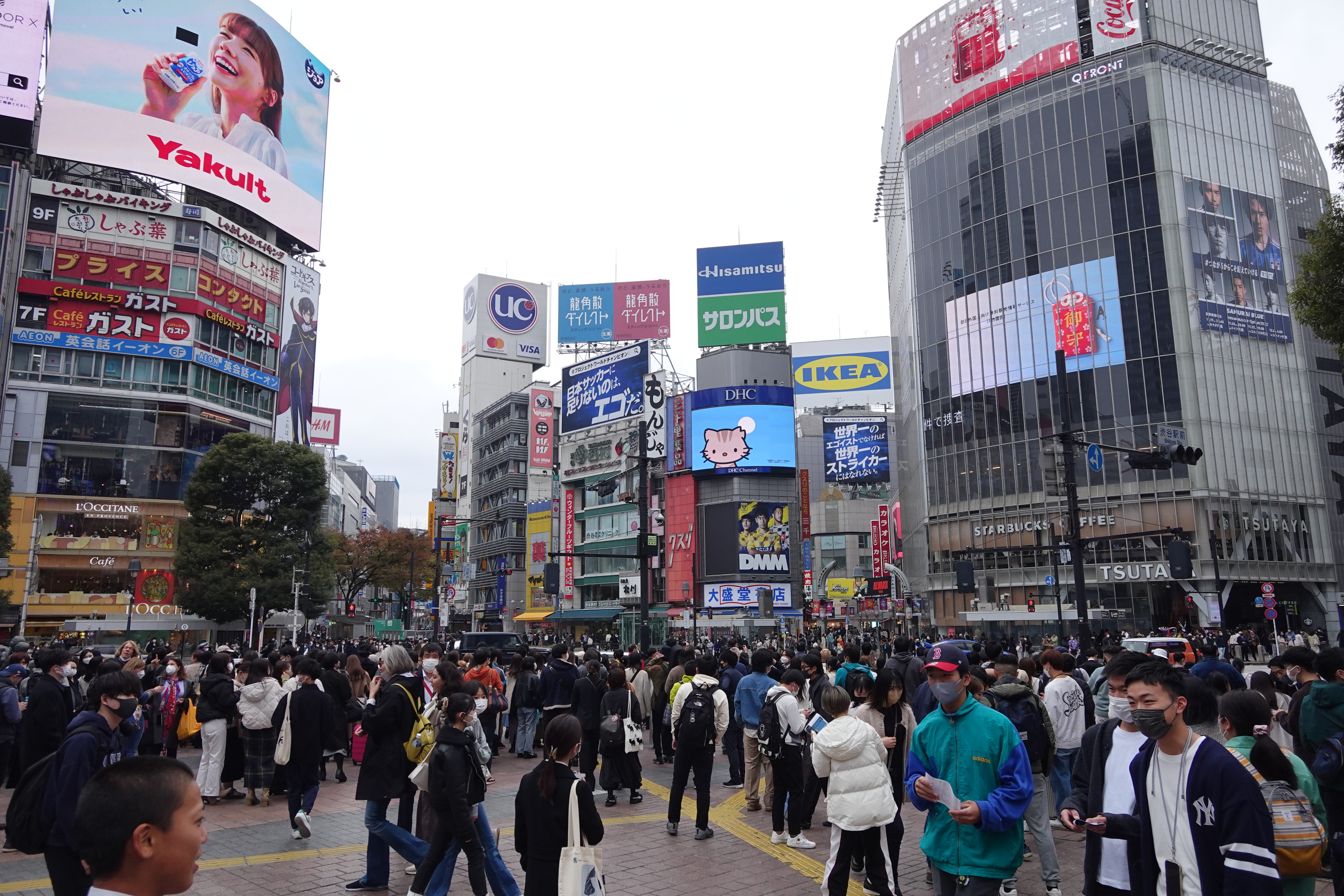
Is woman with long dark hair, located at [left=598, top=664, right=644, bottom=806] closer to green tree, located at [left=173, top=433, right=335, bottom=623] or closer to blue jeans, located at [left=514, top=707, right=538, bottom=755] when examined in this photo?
blue jeans, located at [left=514, top=707, right=538, bottom=755]

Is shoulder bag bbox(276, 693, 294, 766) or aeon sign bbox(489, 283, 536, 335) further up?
aeon sign bbox(489, 283, 536, 335)

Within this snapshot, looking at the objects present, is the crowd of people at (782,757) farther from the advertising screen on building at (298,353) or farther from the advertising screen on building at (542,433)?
the advertising screen on building at (542,433)

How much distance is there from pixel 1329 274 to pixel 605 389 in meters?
54.3

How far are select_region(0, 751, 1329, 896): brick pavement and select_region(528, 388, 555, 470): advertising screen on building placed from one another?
62.4 meters

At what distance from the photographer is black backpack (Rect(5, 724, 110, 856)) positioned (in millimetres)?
4926

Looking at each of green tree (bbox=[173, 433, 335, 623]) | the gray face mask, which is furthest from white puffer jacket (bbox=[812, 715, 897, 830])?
green tree (bbox=[173, 433, 335, 623])

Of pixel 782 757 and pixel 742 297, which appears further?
pixel 742 297

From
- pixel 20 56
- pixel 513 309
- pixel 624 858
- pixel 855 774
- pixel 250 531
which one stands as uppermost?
pixel 513 309

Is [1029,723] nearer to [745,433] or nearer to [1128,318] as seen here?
[1128,318]

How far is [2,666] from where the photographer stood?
14.5 meters

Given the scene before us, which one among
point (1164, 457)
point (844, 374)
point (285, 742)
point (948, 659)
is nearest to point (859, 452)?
point (844, 374)

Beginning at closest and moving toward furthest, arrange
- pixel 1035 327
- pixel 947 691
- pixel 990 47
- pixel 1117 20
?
pixel 947 691 → pixel 1117 20 → pixel 1035 327 → pixel 990 47

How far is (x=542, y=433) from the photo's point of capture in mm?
74500

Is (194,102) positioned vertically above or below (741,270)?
above
